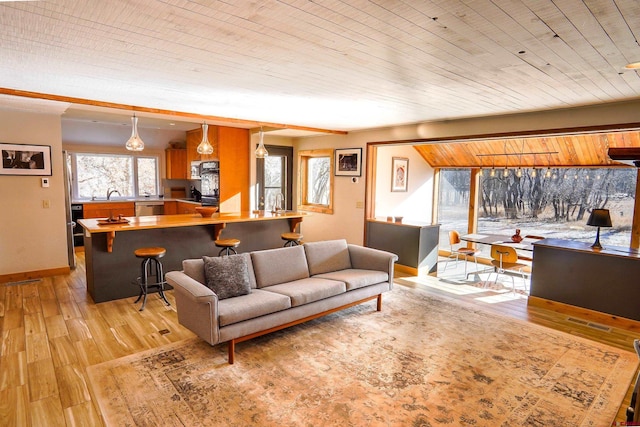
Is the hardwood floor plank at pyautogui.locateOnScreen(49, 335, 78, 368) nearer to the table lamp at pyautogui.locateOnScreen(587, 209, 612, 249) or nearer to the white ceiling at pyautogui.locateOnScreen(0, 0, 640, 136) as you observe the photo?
the white ceiling at pyautogui.locateOnScreen(0, 0, 640, 136)

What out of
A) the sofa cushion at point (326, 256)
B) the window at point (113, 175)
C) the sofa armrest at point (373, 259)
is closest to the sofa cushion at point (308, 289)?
the sofa cushion at point (326, 256)

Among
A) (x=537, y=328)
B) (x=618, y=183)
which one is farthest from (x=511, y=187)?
(x=537, y=328)

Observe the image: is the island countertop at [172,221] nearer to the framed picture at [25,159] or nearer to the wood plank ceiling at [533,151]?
the framed picture at [25,159]

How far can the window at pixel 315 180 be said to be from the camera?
7445 millimetres

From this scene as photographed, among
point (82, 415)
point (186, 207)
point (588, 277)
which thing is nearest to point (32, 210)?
point (186, 207)

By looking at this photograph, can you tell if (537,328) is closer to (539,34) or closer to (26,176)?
(539,34)

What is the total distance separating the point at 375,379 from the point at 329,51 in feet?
7.96

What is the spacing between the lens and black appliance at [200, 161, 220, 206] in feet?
22.8

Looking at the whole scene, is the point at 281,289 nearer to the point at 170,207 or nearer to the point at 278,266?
the point at 278,266

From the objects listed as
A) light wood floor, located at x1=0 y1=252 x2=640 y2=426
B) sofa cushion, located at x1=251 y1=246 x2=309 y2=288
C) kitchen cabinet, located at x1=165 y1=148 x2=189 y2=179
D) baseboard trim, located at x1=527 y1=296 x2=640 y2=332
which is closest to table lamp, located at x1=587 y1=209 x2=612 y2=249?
baseboard trim, located at x1=527 y1=296 x2=640 y2=332

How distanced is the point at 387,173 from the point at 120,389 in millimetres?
5451

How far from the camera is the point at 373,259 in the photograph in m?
4.41

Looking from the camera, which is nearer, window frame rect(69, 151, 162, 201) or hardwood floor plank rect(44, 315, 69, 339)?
hardwood floor plank rect(44, 315, 69, 339)

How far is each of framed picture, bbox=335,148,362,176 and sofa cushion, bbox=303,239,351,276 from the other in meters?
2.31
